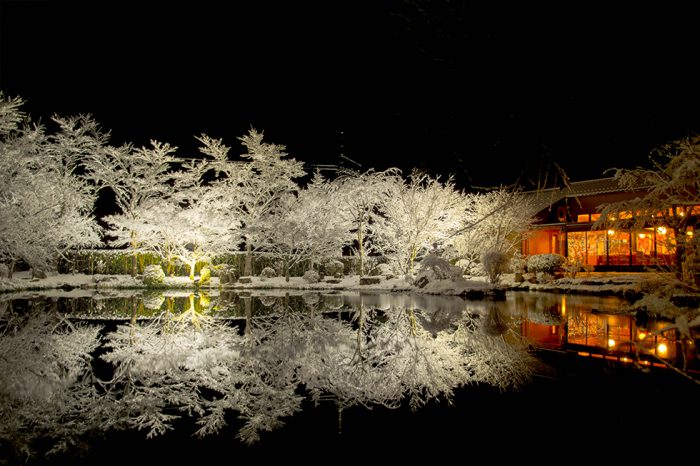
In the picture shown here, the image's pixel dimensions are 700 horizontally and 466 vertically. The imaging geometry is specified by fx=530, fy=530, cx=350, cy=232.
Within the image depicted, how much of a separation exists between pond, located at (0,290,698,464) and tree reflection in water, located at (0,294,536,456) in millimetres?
27

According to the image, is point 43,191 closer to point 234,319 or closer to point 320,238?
point 320,238

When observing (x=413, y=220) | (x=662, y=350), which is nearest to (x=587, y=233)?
(x=413, y=220)

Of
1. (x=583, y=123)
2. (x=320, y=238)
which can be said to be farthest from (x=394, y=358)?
(x=320, y=238)

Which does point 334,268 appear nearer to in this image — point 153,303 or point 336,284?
point 336,284

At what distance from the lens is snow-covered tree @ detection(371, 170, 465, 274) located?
26.5m

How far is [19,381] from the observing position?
20.6ft

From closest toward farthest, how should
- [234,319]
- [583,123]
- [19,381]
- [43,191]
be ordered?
1. [583,123]
2. [19,381]
3. [234,319]
4. [43,191]

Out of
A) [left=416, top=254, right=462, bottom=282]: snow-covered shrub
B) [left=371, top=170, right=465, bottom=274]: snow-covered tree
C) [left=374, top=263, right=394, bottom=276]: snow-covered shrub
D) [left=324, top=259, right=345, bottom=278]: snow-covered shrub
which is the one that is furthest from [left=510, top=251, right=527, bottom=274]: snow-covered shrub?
[left=324, top=259, right=345, bottom=278]: snow-covered shrub

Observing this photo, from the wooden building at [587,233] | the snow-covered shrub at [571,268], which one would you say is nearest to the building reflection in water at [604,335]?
the snow-covered shrub at [571,268]

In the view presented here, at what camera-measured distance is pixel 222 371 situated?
22.9ft

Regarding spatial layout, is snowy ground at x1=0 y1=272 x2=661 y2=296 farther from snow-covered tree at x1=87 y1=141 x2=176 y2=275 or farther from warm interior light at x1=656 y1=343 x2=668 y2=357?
warm interior light at x1=656 y1=343 x2=668 y2=357

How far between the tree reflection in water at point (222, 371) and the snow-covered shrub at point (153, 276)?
1329cm

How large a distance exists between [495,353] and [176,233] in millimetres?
21203

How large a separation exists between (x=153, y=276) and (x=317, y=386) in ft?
69.3
